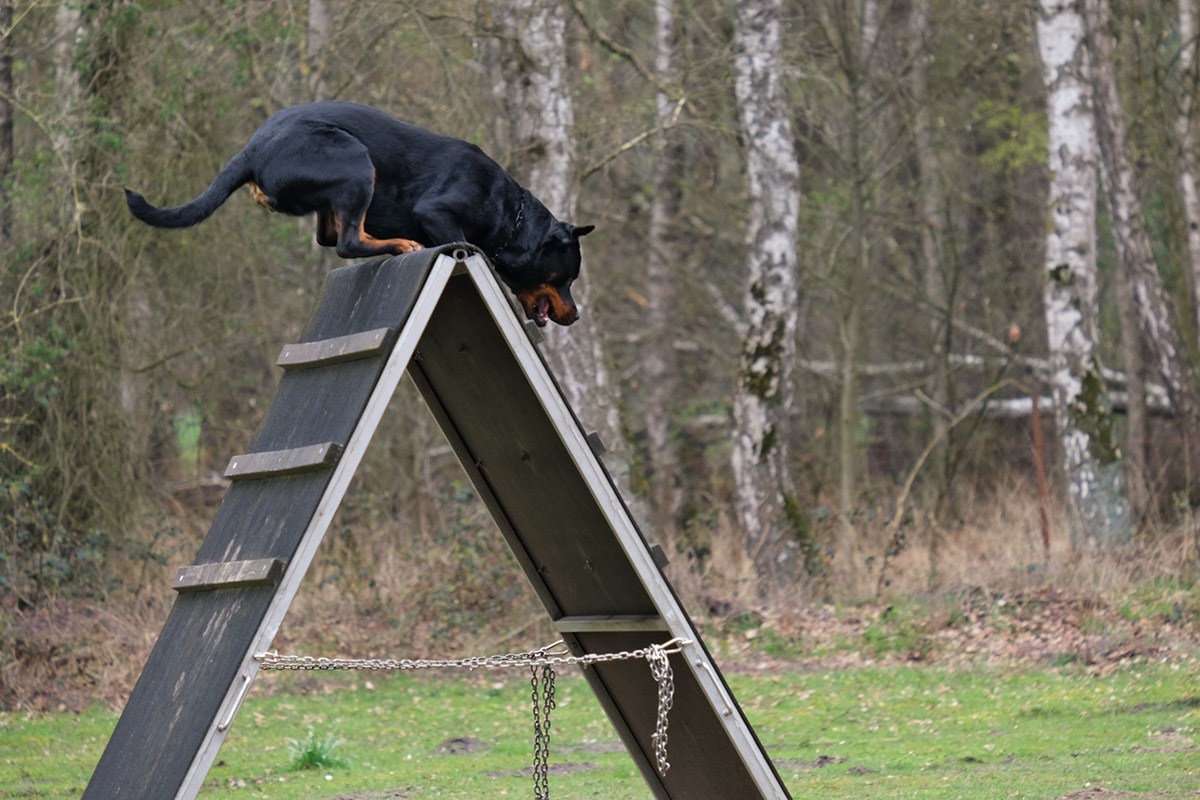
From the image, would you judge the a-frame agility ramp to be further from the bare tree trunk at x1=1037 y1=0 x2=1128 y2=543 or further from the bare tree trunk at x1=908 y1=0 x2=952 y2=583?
the bare tree trunk at x1=908 y1=0 x2=952 y2=583

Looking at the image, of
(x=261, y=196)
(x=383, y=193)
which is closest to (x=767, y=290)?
(x=383, y=193)

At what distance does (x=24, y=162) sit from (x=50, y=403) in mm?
2030

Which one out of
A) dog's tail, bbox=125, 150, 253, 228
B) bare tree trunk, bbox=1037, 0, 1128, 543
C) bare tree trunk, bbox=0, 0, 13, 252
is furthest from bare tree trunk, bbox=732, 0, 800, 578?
dog's tail, bbox=125, 150, 253, 228

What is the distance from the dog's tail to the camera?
13.4 feet

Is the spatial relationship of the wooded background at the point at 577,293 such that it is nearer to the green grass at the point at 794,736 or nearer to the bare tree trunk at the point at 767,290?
the bare tree trunk at the point at 767,290

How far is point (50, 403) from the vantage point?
1072 cm

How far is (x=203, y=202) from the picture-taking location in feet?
13.8

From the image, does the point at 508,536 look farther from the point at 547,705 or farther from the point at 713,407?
the point at 713,407

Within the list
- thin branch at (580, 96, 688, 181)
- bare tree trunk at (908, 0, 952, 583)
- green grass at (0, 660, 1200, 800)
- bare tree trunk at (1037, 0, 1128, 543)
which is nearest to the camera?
green grass at (0, 660, 1200, 800)

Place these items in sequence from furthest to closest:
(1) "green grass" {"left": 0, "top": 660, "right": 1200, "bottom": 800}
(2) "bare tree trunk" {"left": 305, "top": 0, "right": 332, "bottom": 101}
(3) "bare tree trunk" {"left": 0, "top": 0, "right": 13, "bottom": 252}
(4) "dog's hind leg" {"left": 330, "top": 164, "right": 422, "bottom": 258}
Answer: (2) "bare tree trunk" {"left": 305, "top": 0, "right": 332, "bottom": 101}, (3) "bare tree trunk" {"left": 0, "top": 0, "right": 13, "bottom": 252}, (1) "green grass" {"left": 0, "top": 660, "right": 1200, "bottom": 800}, (4) "dog's hind leg" {"left": 330, "top": 164, "right": 422, "bottom": 258}

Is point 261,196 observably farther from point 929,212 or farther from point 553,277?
point 929,212

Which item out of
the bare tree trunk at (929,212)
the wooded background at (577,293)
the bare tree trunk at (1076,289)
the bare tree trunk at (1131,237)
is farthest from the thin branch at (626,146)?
the bare tree trunk at (929,212)

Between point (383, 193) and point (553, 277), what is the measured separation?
673 mm

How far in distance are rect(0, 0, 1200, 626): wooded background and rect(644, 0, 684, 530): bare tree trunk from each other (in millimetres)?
247
